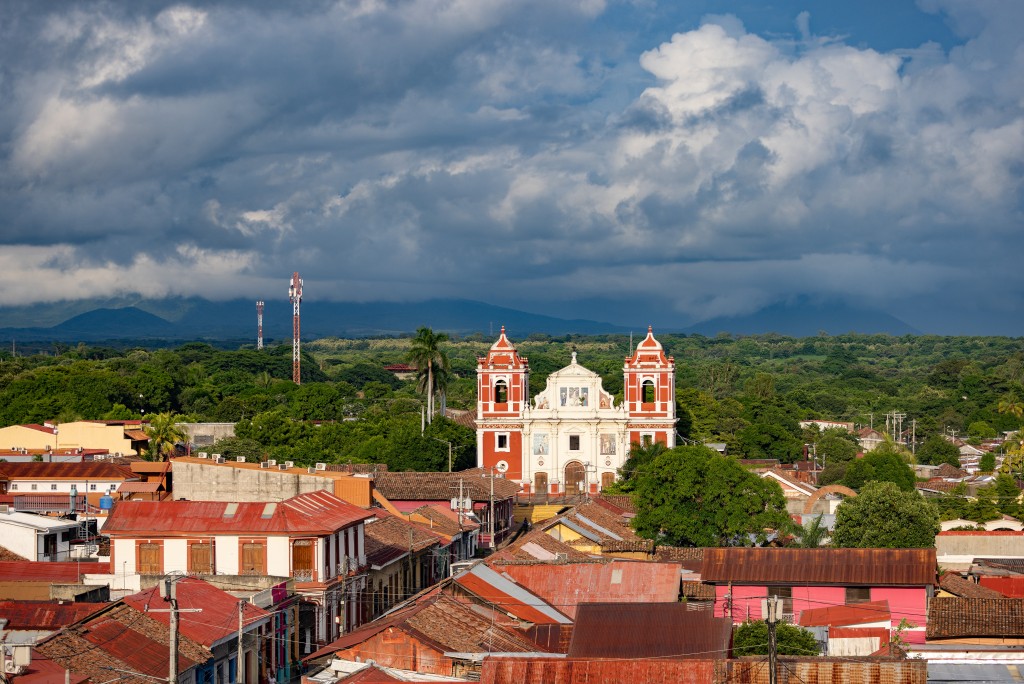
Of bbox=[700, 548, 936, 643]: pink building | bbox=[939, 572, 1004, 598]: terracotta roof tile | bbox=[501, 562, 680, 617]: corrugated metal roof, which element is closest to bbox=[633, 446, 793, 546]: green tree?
bbox=[939, 572, 1004, 598]: terracotta roof tile

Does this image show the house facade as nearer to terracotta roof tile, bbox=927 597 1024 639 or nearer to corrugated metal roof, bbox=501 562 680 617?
corrugated metal roof, bbox=501 562 680 617

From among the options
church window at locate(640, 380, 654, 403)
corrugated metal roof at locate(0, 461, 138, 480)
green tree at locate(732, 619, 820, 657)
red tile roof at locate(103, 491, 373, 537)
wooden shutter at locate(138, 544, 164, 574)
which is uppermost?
church window at locate(640, 380, 654, 403)

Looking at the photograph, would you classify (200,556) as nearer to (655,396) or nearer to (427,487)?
(427,487)

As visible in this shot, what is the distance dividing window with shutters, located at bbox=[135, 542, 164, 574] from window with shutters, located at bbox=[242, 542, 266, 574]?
218 cm

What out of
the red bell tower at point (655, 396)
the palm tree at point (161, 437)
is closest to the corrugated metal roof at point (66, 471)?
the palm tree at point (161, 437)

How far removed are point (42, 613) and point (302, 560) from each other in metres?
9.14

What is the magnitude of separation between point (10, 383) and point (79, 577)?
9343 cm

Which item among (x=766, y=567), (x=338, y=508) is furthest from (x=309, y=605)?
(x=766, y=567)

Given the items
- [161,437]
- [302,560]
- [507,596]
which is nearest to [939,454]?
[161,437]

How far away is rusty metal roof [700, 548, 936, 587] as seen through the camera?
138 ft

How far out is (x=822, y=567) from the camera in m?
43.1

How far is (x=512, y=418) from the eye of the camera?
104 metres

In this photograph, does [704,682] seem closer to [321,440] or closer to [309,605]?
[309,605]

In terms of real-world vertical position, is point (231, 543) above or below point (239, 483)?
below
